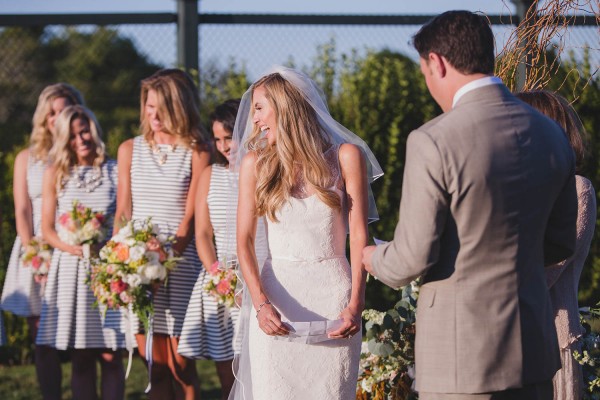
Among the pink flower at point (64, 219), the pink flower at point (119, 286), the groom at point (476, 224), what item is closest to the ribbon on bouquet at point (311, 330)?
the groom at point (476, 224)

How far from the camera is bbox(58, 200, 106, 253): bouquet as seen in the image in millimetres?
5730

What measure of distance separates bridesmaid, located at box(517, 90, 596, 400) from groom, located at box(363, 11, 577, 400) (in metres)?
0.80

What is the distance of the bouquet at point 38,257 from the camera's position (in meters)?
6.22

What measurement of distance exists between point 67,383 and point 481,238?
18.2 ft

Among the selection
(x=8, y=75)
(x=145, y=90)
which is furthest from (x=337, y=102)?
(x=8, y=75)

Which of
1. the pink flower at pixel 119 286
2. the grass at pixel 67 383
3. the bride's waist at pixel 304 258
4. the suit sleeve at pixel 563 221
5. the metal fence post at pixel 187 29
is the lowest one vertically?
the grass at pixel 67 383

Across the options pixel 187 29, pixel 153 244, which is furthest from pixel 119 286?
pixel 187 29

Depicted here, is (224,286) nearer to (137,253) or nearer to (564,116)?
(137,253)

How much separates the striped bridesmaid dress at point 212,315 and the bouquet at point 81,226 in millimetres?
862

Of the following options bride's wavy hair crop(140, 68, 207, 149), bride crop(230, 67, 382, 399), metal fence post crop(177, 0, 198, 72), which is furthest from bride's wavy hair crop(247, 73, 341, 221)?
metal fence post crop(177, 0, 198, 72)

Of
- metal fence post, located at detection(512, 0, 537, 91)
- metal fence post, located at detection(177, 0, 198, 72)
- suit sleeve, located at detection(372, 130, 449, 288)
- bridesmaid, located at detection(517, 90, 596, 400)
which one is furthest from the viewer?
metal fence post, located at detection(177, 0, 198, 72)

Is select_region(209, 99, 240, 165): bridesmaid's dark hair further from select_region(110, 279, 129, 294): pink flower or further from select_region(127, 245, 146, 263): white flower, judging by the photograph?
select_region(110, 279, 129, 294): pink flower

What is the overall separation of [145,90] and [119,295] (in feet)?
4.10

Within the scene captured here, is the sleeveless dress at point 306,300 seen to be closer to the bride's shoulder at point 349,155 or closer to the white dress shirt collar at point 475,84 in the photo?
the bride's shoulder at point 349,155
